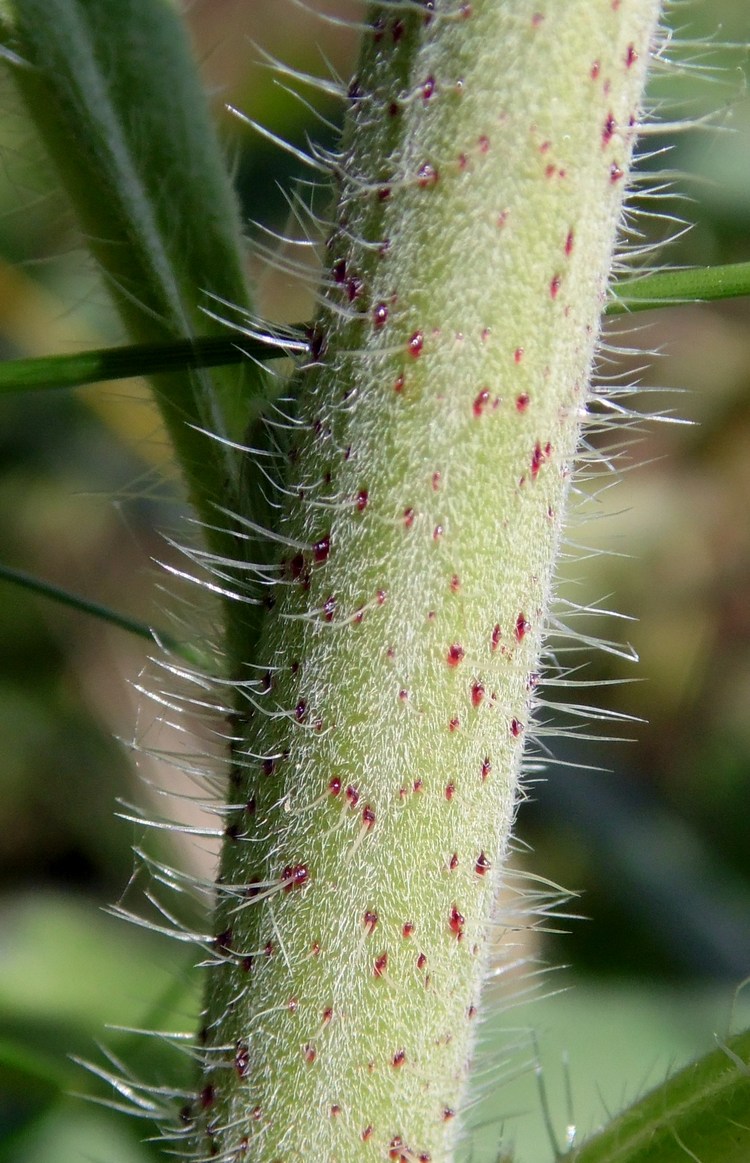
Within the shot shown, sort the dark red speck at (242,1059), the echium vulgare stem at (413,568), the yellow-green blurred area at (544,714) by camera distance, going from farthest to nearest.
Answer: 1. the yellow-green blurred area at (544,714)
2. the dark red speck at (242,1059)
3. the echium vulgare stem at (413,568)

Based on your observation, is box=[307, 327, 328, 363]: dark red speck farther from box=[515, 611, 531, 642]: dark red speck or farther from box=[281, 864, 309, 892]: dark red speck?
box=[281, 864, 309, 892]: dark red speck

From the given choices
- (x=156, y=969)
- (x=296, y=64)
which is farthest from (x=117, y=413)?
(x=156, y=969)

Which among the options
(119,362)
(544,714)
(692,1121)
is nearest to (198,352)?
(119,362)

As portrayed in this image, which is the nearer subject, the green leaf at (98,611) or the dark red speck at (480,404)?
the dark red speck at (480,404)

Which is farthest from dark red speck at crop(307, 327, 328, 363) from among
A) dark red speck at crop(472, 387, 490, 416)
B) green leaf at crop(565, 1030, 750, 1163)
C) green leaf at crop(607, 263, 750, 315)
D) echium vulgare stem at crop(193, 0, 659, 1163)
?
green leaf at crop(565, 1030, 750, 1163)

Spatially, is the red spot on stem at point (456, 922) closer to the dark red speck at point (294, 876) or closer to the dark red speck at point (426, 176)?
the dark red speck at point (294, 876)

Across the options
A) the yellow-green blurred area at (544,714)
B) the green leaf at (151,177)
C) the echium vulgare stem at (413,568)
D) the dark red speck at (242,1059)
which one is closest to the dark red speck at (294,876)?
the echium vulgare stem at (413,568)
